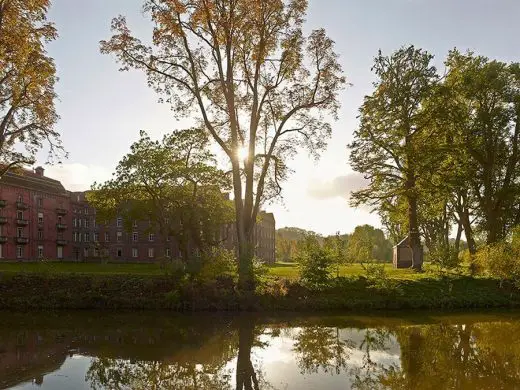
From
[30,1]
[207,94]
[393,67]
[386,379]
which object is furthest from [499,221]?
[30,1]

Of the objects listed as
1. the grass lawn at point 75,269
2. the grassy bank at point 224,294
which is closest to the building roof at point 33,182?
the grass lawn at point 75,269

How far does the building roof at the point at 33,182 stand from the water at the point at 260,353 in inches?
1791

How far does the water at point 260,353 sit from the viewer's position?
10.9m

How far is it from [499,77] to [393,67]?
27.3ft

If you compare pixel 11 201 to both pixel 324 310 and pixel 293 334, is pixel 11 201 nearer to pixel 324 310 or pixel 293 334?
pixel 324 310

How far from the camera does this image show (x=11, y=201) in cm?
6197

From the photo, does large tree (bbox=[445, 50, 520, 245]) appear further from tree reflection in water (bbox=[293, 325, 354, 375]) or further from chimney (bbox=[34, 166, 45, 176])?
chimney (bbox=[34, 166, 45, 176])

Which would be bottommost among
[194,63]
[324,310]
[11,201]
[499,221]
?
[324,310]

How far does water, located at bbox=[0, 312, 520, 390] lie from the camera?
35.8 feet

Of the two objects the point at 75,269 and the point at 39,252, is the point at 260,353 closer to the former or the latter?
the point at 75,269

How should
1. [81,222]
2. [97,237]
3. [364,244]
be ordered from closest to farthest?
[364,244] < [81,222] < [97,237]

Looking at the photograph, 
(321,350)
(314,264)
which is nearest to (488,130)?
(314,264)

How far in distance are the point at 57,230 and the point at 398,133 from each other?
190ft

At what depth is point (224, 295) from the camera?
24.9m
